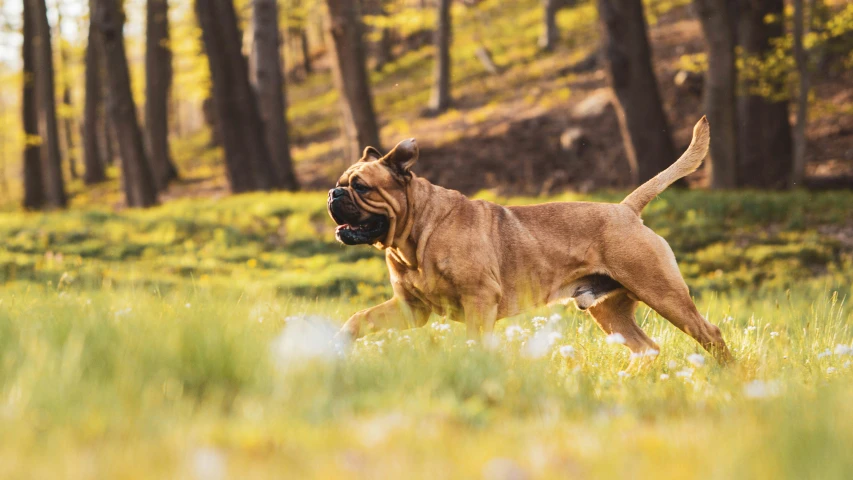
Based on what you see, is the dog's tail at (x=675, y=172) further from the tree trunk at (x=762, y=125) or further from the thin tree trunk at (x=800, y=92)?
the tree trunk at (x=762, y=125)

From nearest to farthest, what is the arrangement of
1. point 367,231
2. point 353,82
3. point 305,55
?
1. point 367,231
2. point 353,82
3. point 305,55

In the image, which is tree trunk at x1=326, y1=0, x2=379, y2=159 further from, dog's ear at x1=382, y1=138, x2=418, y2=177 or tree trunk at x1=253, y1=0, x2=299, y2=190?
dog's ear at x1=382, y1=138, x2=418, y2=177

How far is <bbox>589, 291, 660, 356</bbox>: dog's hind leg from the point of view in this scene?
6.38 meters

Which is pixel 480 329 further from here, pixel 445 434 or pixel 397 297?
pixel 445 434

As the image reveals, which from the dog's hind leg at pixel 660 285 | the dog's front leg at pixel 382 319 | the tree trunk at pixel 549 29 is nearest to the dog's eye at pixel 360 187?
the dog's front leg at pixel 382 319

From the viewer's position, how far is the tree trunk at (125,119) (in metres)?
18.1

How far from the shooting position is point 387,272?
11.2 metres

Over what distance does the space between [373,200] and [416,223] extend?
0.34 meters

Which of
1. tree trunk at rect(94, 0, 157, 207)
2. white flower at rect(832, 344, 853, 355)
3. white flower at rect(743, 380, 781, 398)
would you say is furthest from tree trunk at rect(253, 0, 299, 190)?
white flower at rect(743, 380, 781, 398)


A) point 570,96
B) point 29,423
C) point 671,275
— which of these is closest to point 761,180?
point 570,96

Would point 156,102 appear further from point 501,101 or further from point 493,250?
point 493,250

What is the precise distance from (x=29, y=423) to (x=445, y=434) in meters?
1.49

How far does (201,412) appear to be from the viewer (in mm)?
3240

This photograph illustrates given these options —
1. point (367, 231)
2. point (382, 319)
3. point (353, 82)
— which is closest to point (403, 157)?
point (367, 231)
